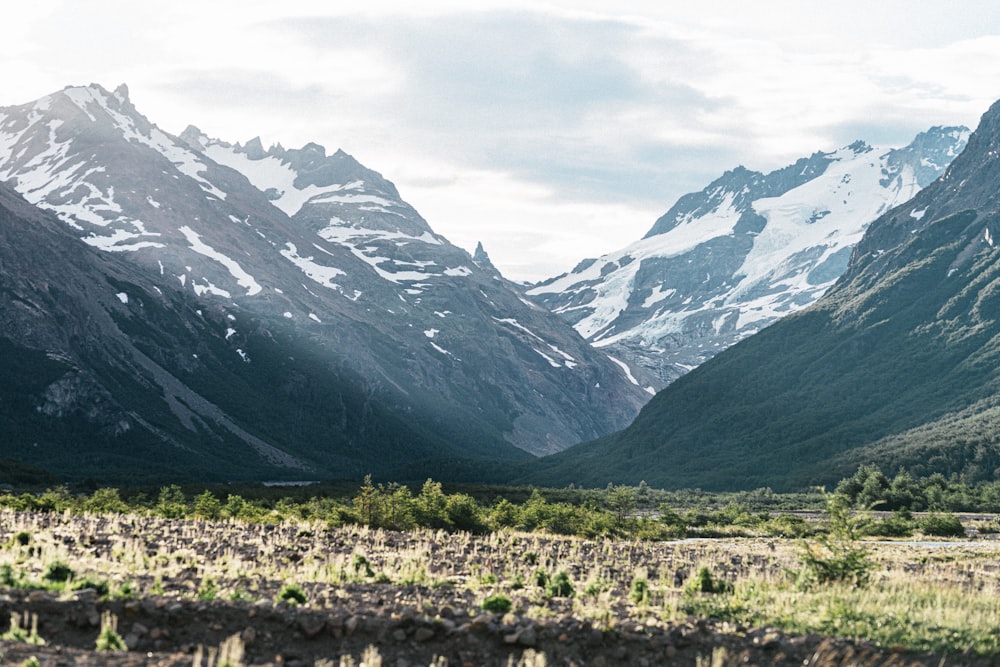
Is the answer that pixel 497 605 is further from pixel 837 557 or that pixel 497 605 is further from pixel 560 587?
pixel 837 557

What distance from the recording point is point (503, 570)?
35.8 m

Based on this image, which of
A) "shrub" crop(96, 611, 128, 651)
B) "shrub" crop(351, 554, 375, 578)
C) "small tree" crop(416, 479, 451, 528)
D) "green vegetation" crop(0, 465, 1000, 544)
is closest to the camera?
"shrub" crop(96, 611, 128, 651)

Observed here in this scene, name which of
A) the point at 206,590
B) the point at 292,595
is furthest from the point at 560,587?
the point at 206,590

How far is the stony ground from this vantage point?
23.2 metres

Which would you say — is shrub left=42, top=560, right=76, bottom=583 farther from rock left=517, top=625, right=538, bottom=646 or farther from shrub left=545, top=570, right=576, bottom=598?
shrub left=545, top=570, right=576, bottom=598

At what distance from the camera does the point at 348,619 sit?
24.9 metres

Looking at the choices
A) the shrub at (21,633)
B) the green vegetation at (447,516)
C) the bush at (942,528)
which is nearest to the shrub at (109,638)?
the shrub at (21,633)

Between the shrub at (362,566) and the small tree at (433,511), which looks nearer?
the shrub at (362,566)

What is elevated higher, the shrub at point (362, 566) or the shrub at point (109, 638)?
the shrub at point (362, 566)

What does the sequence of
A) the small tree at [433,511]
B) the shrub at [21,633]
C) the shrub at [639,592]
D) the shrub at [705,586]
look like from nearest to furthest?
1. the shrub at [21,633]
2. the shrub at [639,592]
3. the shrub at [705,586]
4. the small tree at [433,511]

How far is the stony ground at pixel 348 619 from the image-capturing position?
23.2 metres

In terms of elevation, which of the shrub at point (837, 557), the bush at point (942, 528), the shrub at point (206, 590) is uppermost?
the shrub at point (837, 557)

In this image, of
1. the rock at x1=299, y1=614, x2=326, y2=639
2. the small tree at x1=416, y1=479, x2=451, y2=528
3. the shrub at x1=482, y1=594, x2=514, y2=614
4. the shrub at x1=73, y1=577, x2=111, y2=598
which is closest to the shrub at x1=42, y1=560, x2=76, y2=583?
the shrub at x1=73, y1=577, x2=111, y2=598

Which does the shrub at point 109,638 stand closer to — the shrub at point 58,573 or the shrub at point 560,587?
the shrub at point 58,573
